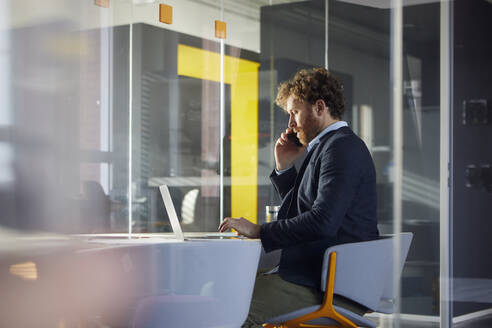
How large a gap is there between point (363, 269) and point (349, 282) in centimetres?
7

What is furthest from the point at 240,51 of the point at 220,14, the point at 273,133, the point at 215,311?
the point at 215,311

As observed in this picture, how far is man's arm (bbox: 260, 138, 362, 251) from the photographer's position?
7.50 feet

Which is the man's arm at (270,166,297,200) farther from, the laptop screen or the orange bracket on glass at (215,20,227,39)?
the orange bracket on glass at (215,20,227,39)

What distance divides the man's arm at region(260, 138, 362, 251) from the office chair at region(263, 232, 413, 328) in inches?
4.0

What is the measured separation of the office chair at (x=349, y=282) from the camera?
2264mm

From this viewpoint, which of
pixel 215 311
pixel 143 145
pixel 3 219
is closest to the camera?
pixel 3 219

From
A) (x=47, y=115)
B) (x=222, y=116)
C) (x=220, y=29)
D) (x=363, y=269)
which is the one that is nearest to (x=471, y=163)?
(x=222, y=116)

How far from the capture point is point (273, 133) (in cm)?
519

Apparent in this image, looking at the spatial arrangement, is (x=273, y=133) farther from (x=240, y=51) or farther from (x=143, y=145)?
(x=143, y=145)

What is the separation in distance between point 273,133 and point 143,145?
45.4 inches

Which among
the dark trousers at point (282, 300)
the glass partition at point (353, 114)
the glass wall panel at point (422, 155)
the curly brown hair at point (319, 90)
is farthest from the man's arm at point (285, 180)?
the glass wall panel at point (422, 155)

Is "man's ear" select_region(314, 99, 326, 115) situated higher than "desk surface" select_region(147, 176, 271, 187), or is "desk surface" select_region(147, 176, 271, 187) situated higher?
Result: "man's ear" select_region(314, 99, 326, 115)

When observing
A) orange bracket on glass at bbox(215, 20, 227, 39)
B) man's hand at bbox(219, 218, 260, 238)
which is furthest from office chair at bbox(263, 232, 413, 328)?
orange bracket on glass at bbox(215, 20, 227, 39)

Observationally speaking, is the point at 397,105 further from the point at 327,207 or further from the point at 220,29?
the point at 327,207
